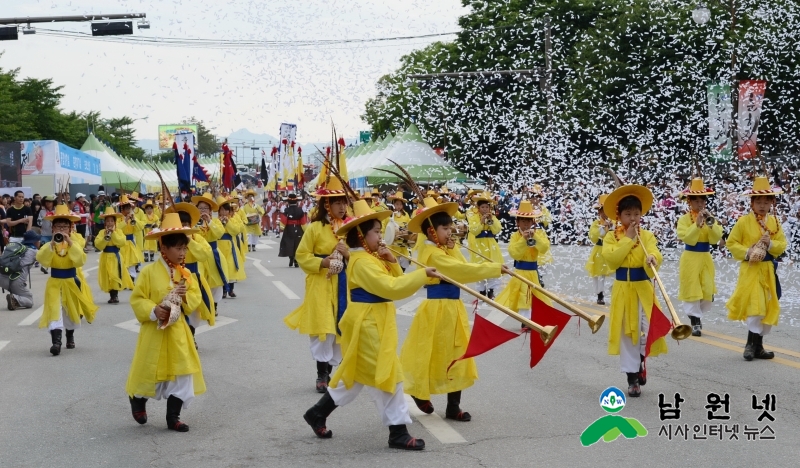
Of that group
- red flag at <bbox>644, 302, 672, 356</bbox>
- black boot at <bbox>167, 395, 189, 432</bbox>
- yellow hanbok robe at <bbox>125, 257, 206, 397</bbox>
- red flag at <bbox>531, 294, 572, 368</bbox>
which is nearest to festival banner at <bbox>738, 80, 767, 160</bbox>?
red flag at <bbox>644, 302, 672, 356</bbox>

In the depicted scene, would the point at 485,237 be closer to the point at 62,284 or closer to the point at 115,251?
the point at 115,251

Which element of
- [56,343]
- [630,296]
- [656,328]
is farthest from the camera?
[56,343]

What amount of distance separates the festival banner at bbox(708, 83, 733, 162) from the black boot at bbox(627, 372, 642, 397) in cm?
1427

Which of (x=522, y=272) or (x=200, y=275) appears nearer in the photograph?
(x=200, y=275)

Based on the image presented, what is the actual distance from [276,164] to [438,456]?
115ft

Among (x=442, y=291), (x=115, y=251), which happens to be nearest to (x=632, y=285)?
(x=442, y=291)

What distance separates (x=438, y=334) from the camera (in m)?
7.30

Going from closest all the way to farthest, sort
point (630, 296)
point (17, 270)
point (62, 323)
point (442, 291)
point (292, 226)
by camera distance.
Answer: point (442, 291), point (630, 296), point (62, 323), point (17, 270), point (292, 226)

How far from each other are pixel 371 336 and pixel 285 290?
37.9 feet

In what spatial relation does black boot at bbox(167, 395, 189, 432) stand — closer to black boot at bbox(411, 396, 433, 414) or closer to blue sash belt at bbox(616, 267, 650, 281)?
black boot at bbox(411, 396, 433, 414)

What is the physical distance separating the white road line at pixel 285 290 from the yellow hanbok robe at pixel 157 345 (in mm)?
9452

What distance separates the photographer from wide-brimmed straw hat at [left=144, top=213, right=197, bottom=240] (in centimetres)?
716

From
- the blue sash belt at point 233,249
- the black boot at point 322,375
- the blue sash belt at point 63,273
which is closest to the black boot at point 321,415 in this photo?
the black boot at point 322,375

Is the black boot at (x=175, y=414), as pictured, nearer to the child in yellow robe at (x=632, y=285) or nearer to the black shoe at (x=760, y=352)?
the child in yellow robe at (x=632, y=285)
